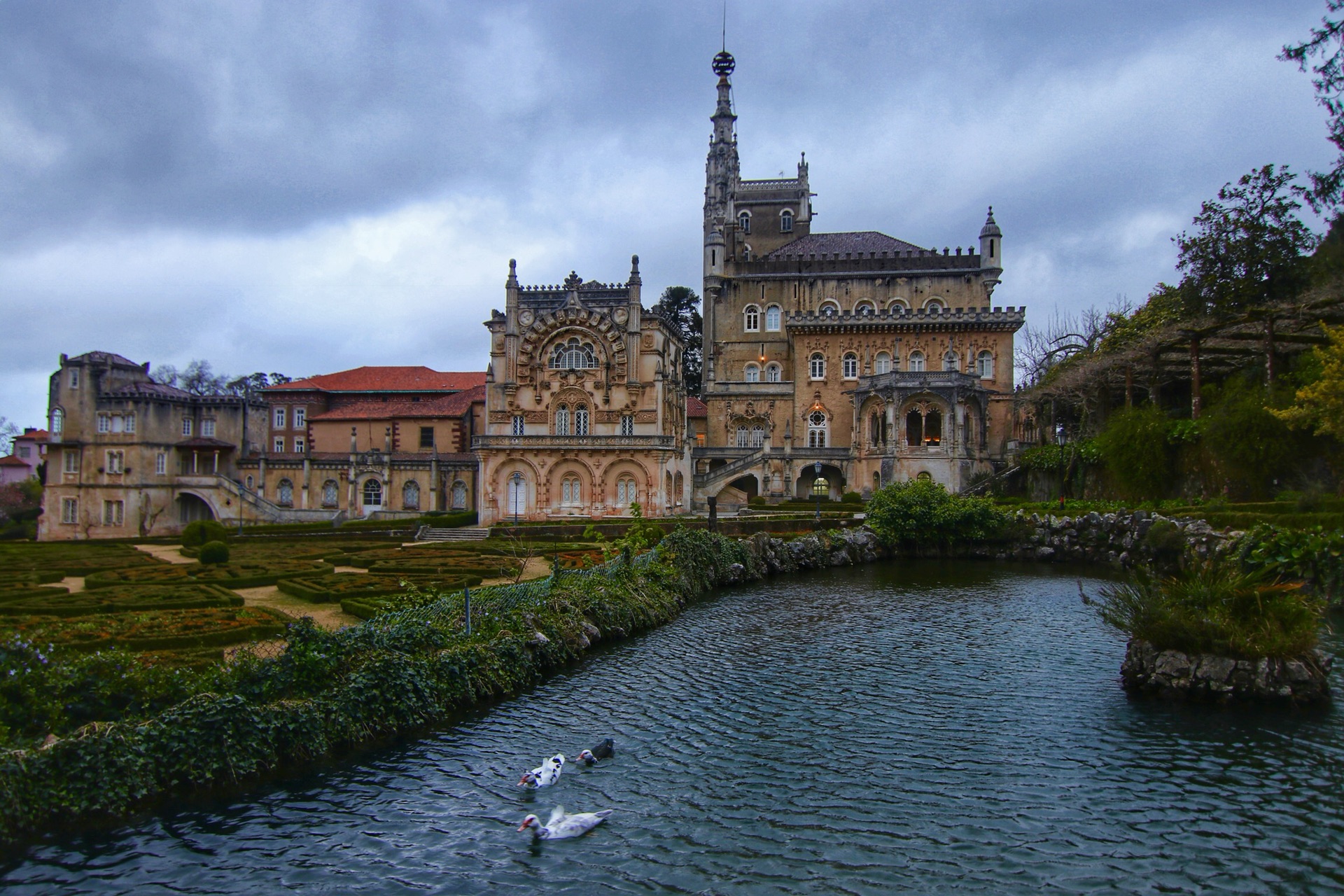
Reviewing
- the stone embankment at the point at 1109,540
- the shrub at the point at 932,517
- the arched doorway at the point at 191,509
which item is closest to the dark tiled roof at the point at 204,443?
the arched doorway at the point at 191,509

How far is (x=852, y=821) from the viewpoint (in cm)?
1059

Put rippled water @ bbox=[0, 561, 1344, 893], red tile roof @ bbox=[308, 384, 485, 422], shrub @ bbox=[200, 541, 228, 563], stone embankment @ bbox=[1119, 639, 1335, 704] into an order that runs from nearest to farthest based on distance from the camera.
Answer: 1. rippled water @ bbox=[0, 561, 1344, 893]
2. stone embankment @ bbox=[1119, 639, 1335, 704]
3. shrub @ bbox=[200, 541, 228, 563]
4. red tile roof @ bbox=[308, 384, 485, 422]

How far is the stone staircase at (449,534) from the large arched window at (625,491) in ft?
26.8

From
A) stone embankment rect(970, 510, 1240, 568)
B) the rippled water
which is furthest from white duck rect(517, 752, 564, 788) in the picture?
stone embankment rect(970, 510, 1240, 568)

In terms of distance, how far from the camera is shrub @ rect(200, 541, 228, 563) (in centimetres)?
2775

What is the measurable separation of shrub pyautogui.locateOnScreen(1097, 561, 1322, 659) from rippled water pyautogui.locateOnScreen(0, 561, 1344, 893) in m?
1.13

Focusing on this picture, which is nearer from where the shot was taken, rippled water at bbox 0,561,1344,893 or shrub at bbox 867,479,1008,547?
rippled water at bbox 0,561,1344,893

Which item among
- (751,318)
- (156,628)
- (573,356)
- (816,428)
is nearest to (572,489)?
(573,356)

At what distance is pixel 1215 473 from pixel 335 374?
56.1 m

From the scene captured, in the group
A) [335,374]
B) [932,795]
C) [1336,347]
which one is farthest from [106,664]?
[335,374]

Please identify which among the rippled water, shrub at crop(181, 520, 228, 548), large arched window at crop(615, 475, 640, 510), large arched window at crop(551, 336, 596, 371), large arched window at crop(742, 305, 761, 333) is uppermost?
large arched window at crop(742, 305, 761, 333)

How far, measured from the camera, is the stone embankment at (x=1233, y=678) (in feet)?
46.1

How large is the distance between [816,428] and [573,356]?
18724mm

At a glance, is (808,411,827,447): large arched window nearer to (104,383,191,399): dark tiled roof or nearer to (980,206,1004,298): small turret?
(980,206,1004,298): small turret
